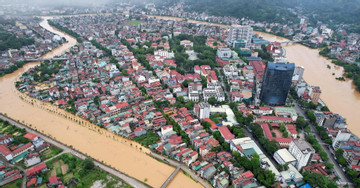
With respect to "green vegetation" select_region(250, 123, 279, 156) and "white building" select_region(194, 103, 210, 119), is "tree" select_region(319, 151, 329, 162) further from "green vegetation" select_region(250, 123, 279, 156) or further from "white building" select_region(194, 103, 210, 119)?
"white building" select_region(194, 103, 210, 119)

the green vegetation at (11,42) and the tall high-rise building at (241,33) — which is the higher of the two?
the tall high-rise building at (241,33)

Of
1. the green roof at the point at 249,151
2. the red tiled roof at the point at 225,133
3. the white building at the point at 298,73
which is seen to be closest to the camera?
the green roof at the point at 249,151

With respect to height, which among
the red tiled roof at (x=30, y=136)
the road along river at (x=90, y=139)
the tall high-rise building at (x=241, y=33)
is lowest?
the road along river at (x=90, y=139)

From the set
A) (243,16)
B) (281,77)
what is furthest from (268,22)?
(281,77)

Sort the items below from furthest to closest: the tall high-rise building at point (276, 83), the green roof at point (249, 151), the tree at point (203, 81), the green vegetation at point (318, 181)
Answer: the tree at point (203, 81)
the tall high-rise building at point (276, 83)
the green roof at point (249, 151)
the green vegetation at point (318, 181)

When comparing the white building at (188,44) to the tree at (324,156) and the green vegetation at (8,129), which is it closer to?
the green vegetation at (8,129)

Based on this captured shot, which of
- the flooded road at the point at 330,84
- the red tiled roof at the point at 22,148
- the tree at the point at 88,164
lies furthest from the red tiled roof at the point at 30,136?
the flooded road at the point at 330,84

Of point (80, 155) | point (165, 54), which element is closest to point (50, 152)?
point (80, 155)
